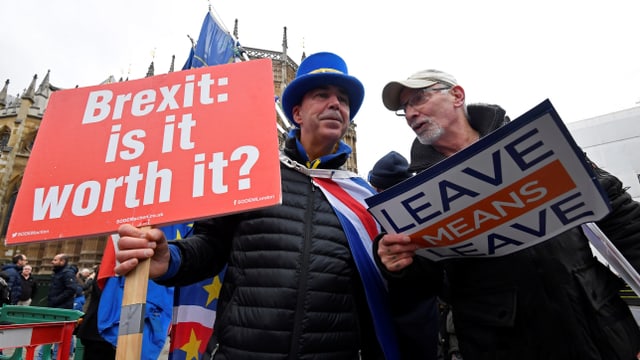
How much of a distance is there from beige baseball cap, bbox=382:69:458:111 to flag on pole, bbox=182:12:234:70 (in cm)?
342

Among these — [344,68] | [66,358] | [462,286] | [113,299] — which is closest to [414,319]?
[462,286]

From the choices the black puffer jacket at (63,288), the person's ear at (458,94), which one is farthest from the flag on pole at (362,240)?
the black puffer jacket at (63,288)

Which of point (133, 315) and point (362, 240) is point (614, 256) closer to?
point (362, 240)

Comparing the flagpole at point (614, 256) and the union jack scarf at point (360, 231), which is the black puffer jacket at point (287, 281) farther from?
the flagpole at point (614, 256)

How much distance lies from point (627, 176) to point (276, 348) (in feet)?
22.1

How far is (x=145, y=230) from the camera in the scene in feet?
3.64

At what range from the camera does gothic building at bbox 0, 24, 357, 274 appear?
66.0ft

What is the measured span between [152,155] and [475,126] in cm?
141

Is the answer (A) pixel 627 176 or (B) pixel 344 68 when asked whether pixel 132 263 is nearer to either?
(B) pixel 344 68

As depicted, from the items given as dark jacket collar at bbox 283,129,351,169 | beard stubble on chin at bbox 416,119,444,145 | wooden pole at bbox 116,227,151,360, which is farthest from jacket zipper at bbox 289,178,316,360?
beard stubble on chin at bbox 416,119,444,145

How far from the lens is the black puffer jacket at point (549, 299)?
1150 mm

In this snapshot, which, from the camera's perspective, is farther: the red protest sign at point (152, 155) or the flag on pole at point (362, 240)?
the flag on pole at point (362, 240)

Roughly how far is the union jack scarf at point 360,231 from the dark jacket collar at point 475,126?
326mm

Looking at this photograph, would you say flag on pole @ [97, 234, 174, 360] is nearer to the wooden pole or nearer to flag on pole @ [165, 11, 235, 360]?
flag on pole @ [165, 11, 235, 360]
